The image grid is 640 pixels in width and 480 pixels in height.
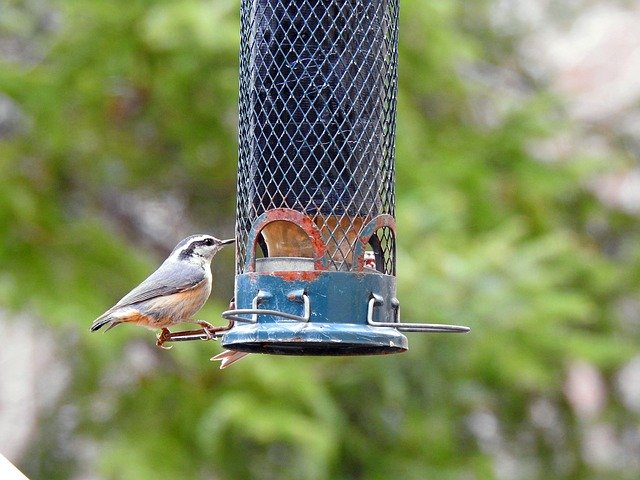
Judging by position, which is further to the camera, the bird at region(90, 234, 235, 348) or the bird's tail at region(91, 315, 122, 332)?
the bird at region(90, 234, 235, 348)

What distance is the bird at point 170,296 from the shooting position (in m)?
5.76

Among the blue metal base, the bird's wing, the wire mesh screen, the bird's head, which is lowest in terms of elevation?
the blue metal base

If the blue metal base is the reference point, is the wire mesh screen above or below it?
above

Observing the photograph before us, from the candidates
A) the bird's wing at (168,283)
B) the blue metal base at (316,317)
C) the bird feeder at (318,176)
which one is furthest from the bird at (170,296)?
the blue metal base at (316,317)

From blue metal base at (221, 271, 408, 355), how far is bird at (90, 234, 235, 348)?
1.59 feet

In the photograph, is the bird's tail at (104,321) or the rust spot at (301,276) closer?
the rust spot at (301,276)

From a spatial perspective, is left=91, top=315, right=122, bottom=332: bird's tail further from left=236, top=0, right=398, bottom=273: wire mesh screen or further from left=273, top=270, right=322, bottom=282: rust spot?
left=273, top=270, right=322, bottom=282: rust spot

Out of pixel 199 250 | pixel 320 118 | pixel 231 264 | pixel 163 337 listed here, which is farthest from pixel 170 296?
pixel 231 264

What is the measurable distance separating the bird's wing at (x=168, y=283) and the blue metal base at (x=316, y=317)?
54 centimetres

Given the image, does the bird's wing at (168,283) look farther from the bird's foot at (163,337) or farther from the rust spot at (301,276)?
the rust spot at (301,276)

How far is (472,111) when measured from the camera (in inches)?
514

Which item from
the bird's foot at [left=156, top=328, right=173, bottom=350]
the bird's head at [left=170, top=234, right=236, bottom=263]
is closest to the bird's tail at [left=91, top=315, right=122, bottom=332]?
the bird's foot at [left=156, top=328, right=173, bottom=350]

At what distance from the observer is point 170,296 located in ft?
19.0

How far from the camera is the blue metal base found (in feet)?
16.4
